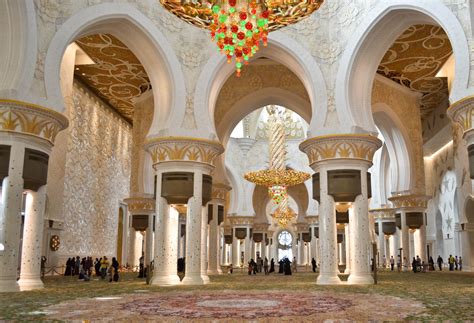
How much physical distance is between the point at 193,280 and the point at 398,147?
9359mm

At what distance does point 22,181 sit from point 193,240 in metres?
3.57

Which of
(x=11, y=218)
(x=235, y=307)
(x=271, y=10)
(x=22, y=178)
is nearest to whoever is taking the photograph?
(x=235, y=307)

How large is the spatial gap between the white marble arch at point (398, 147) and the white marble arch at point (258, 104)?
2.57 metres

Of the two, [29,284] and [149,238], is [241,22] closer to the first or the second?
[29,284]

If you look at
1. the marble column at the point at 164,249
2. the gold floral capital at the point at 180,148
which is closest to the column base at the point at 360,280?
the marble column at the point at 164,249

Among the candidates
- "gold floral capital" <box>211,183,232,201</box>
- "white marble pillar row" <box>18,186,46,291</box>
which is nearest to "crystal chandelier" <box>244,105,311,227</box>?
"gold floral capital" <box>211,183,232,201</box>

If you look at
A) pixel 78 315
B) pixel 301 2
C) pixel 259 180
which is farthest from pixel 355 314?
pixel 259 180

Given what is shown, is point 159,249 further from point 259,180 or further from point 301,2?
point 259,180

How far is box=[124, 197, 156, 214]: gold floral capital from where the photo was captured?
1562cm

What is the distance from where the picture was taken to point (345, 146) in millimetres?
9938

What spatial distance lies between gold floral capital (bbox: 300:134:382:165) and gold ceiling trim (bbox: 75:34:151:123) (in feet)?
20.6

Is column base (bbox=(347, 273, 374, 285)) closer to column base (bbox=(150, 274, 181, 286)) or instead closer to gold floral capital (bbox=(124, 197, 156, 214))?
column base (bbox=(150, 274, 181, 286))

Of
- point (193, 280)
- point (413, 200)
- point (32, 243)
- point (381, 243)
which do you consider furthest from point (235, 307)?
point (381, 243)

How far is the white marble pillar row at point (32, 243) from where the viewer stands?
26.3 ft
